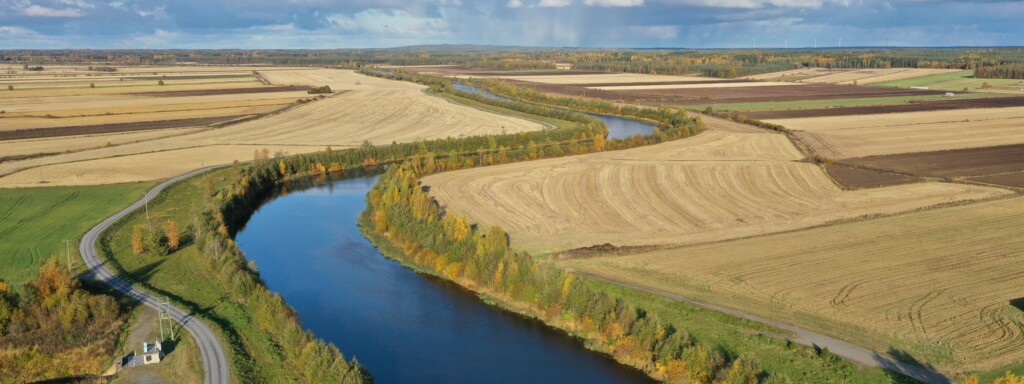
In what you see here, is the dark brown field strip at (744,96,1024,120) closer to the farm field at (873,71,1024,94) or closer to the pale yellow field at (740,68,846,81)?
the farm field at (873,71,1024,94)

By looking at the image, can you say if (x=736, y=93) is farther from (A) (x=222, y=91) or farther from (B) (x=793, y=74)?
(A) (x=222, y=91)

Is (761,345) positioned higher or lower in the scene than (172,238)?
lower

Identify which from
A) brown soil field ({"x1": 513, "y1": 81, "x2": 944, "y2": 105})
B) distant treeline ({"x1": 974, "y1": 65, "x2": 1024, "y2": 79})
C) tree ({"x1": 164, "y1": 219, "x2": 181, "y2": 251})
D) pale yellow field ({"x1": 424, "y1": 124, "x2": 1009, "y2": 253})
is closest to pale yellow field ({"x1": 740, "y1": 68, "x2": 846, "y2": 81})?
brown soil field ({"x1": 513, "y1": 81, "x2": 944, "y2": 105})

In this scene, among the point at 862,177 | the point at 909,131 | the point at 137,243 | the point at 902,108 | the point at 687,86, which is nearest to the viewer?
the point at 137,243

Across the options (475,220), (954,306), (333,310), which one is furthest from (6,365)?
(954,306)

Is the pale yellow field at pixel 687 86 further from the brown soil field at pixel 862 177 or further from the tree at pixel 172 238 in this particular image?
the tree at pixel 172 238

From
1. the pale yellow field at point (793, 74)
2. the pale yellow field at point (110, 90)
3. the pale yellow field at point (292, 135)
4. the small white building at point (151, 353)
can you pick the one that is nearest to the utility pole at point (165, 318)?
the small white building at point (151, 353)

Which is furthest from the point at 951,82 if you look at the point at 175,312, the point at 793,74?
the point at 175,312
